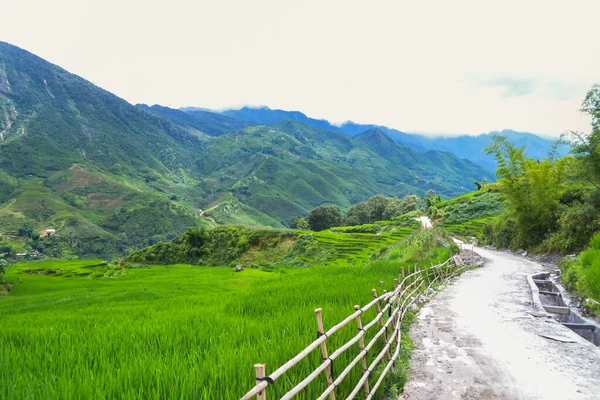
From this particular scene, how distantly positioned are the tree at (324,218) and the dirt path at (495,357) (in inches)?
2994

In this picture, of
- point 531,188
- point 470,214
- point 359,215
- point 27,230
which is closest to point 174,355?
point 531,188

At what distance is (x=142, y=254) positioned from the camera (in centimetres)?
6475

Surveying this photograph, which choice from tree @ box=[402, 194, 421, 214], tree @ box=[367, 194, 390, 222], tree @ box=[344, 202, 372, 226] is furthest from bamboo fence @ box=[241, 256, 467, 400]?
tree @ box=[344, 202, 372, 226]

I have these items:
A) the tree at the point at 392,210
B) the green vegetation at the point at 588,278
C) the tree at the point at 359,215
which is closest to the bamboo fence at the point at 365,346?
the green vegetation at the point at 588,278

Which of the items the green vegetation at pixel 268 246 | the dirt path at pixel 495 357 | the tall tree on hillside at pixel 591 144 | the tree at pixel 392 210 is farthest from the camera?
the tree at pixel 392 210

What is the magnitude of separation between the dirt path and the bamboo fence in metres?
0.59

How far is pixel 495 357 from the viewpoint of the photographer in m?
6.89

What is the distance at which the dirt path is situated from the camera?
553 cm

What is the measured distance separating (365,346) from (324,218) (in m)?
82.9

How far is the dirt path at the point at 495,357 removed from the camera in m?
5.53

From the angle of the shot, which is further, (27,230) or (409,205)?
(27,230)

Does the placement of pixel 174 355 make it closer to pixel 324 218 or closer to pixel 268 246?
pixel 268 246

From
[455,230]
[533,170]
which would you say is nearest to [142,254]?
[455,230]

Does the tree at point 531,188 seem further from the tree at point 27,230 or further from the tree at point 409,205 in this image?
the tree at point 27,230
